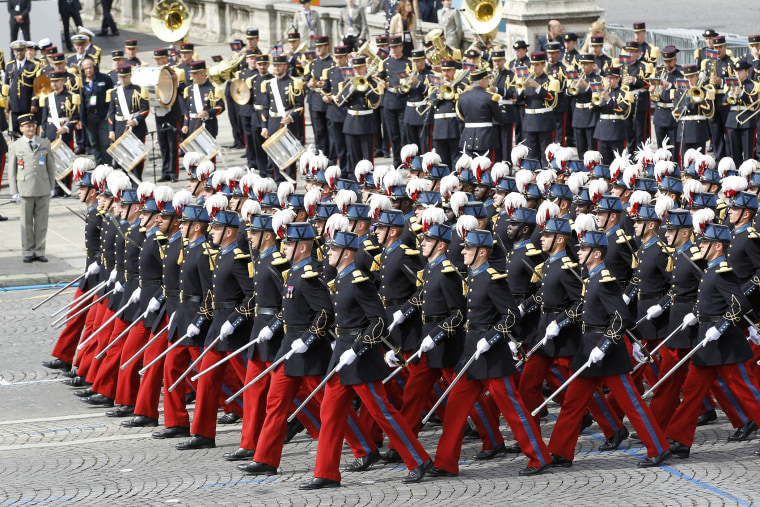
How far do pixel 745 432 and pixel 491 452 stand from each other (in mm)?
2052

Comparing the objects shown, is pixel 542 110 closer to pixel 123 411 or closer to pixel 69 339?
pixel 69 339

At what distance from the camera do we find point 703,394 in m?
12.1

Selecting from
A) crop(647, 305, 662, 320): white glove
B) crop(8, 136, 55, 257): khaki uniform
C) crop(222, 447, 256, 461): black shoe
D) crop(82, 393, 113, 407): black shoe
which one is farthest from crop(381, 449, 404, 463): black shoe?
crop(8, 136, 55, 257): khaki uniform

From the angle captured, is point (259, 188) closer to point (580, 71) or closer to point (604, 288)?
point (604, 288)

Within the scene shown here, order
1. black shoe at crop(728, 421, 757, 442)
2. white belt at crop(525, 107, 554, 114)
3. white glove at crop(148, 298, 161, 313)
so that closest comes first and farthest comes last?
black shoe at crop(728, 421, 757, 442) < white glove at crop(148, 298, 161, 313) < white belt at crop(525, 107, 554, 114)

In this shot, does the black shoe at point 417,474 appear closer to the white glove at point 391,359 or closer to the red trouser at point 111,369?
the white glove at point 391,359

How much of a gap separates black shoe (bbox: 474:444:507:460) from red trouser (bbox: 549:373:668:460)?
0.53m

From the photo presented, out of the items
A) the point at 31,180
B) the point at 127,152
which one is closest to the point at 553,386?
the point at 31,180

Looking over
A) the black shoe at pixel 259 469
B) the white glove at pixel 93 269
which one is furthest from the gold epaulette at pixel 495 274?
the white glove at pixel 93 269

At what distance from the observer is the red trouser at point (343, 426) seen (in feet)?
37.6

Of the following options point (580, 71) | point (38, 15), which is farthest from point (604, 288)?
point (38, 15)

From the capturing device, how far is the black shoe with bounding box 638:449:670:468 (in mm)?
11766

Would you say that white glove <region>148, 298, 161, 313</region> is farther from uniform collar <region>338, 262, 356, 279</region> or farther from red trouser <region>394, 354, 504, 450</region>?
red trouser <region>394, 354, 504, 450</region>

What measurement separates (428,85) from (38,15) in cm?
1235
